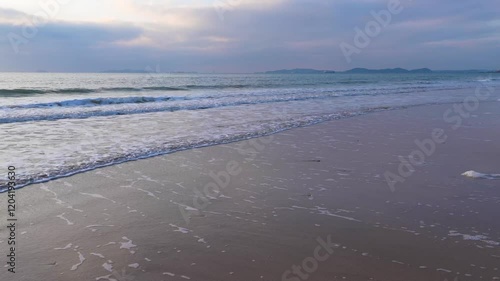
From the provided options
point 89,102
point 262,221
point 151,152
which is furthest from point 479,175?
point 89,102

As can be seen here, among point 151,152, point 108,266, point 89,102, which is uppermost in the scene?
point 89,102

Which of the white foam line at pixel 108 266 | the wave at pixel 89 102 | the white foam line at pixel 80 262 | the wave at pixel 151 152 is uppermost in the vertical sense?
the wave at pixel 89 102

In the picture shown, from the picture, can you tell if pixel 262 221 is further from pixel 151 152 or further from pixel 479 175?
pixel 151 152

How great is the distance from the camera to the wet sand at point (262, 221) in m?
3.66

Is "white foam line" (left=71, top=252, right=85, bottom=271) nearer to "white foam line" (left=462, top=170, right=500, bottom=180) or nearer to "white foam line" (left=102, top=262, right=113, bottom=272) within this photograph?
"white foam line" (left=102, top=262, right=113, bottom=272)

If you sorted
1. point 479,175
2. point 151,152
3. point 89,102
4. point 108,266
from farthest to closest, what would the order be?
point 89,102
point 151,152
point 479,175
point 108,266

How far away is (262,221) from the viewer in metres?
4.95

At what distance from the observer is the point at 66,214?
16.8 feet

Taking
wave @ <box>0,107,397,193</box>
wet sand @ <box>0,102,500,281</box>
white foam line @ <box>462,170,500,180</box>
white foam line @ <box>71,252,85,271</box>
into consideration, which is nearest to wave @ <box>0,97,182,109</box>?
wave @ <box>0,107,397,193</box>

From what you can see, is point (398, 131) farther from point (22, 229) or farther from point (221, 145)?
point (22, 229)

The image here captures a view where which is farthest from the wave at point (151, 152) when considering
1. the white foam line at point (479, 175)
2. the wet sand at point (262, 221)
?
the white foam line at point (479, 175)

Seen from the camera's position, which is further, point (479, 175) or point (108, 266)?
point (479, 175)

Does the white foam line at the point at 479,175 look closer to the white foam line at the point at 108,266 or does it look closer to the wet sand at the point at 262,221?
the wet sand at the point at 262,221

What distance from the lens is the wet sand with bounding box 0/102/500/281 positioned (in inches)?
144
